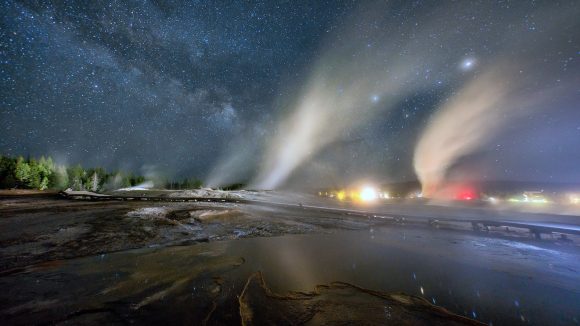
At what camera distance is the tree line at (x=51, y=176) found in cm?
6259

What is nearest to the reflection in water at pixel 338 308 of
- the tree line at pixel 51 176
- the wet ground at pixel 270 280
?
the wet ground at pixel 270 280

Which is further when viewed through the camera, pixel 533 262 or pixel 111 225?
pixel 111 225

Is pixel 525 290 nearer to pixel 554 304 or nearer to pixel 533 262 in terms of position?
pixel 554 304

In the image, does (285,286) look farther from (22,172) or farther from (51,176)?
(51,176)

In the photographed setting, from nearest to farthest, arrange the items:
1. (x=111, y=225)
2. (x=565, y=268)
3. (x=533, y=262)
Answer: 1. (x=565, y=268)
2. (x=533, y=262)
3. (x=111, y=225)

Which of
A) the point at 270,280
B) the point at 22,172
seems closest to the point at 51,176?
the point at 22,172

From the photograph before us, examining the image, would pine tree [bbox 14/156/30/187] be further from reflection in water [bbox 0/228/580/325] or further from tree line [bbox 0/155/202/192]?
reflection in water [bbox 0/228/580/325]

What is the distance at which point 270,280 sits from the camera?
243 inches

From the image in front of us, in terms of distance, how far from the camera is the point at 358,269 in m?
7.33

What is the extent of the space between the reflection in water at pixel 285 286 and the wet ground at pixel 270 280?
0.03 m

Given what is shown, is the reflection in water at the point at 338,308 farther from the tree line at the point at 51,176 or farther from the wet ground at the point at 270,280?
the tree line at the point at 51,176

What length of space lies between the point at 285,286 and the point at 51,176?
104 metres

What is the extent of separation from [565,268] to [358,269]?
27.4 ft

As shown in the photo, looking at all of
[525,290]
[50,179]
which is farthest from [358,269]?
[50,179]
